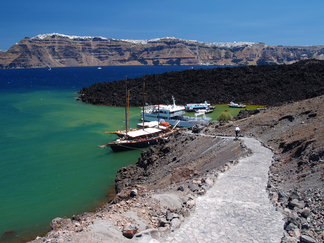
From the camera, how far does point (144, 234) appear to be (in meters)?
10.3

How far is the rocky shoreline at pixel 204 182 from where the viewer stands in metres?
10.4

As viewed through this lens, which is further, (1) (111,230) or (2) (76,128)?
(2) (76,128)

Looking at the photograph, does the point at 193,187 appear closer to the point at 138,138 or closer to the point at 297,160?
the point at 297,160

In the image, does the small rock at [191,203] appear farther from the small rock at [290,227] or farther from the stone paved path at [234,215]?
the small rock at [290,227]

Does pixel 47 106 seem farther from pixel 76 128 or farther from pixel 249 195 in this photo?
pixel 249 195

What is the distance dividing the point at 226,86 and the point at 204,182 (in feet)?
241

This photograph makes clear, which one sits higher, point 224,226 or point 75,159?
point 224,226

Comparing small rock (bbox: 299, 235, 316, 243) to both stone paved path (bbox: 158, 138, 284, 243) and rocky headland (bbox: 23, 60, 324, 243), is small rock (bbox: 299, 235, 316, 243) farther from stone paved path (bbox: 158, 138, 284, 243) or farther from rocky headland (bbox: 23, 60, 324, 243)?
stone paved path (bbox: 158, 138, 284, 243)

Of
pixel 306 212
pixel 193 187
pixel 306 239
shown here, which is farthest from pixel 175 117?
pixel 306 239

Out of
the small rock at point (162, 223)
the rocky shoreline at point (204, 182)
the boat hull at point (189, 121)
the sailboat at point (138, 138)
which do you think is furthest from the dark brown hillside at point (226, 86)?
the small rock at point (162, 223)

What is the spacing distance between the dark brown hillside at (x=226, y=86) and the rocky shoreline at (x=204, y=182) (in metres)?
46.4

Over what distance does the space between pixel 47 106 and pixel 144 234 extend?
251ft

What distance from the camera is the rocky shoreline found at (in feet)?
34.2

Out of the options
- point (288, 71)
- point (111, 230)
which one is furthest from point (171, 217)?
point (288, 71)
